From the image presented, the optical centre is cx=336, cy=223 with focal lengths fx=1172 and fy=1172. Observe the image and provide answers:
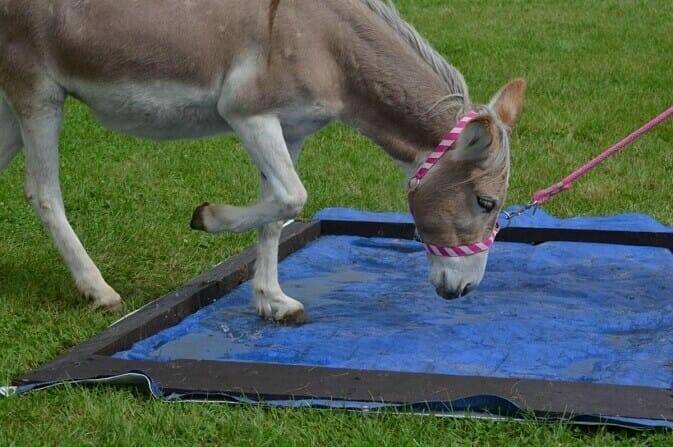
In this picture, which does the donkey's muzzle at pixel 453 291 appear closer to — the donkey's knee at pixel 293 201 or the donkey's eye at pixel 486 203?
the donkey's eye at pixel 486 203

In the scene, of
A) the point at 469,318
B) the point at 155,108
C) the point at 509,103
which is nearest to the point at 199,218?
the point at 155,108

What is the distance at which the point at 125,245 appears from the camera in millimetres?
6512

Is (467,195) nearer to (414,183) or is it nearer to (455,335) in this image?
(414,183)

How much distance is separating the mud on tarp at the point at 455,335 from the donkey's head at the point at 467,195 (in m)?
0.27

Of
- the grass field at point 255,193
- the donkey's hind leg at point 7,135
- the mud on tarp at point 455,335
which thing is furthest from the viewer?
the donkey's hind leg at point 7,135

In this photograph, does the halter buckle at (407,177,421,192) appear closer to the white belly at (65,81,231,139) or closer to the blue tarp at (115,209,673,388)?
the blue tarp at (115,209,673,388)

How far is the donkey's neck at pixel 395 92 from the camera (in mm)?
4922

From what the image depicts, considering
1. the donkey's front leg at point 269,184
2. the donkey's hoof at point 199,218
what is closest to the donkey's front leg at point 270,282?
the donkey's front leg at point 269,184

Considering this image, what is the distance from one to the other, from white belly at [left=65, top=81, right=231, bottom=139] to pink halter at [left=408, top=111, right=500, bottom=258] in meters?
0.92

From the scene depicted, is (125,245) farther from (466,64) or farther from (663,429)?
(466,64)

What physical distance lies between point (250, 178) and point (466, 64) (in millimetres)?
4887

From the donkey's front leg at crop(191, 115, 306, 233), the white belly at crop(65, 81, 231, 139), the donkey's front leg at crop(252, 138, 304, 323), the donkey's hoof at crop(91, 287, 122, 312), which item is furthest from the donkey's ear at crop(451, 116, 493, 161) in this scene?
the donkey's hoof at crop(91, 287, 122, 312)

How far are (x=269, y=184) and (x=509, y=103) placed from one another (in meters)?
1.09

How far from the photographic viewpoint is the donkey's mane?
4992mm
